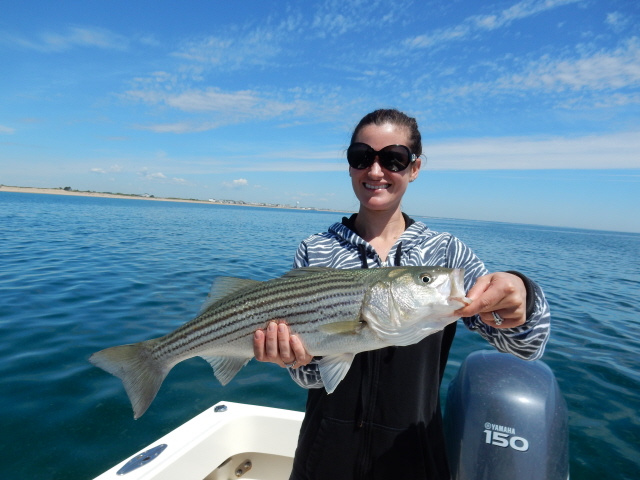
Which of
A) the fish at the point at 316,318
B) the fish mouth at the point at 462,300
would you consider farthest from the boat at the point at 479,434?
the fish mouth at the point at 462,300

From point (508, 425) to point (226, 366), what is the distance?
3036 millimetres

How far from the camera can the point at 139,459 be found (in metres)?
4.41

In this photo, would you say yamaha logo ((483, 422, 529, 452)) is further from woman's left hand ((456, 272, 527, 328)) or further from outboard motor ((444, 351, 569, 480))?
woman's left hand ((456, 272, 527, 328))

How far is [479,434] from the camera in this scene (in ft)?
13.1

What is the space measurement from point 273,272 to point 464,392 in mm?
16868

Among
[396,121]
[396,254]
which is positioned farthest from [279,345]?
[396,121]

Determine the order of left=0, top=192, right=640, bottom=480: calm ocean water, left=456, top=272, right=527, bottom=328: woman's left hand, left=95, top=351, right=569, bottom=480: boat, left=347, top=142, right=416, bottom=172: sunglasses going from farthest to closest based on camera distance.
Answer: left=0, top=192, right=640, bottom=480: calm ocean water → left=347, top=142, right=416, bottom=172: sunglasses → left=95, top=351, right=569, bottom=480: boat → left=456, top=272, right=527, bottom=328: woman's left hand

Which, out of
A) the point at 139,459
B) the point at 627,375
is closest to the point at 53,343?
the point at 139,459

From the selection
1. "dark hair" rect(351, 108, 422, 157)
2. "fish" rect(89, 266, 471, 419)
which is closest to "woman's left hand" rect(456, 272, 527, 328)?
"fish" rect(89, 266, 471, 419)

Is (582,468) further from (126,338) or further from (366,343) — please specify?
(126,338)

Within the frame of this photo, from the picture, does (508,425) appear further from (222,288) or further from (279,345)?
(222,288)

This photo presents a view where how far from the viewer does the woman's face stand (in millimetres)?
4004

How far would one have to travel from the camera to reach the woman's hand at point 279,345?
11.7 ft

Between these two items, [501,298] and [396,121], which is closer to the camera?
[501,298]
